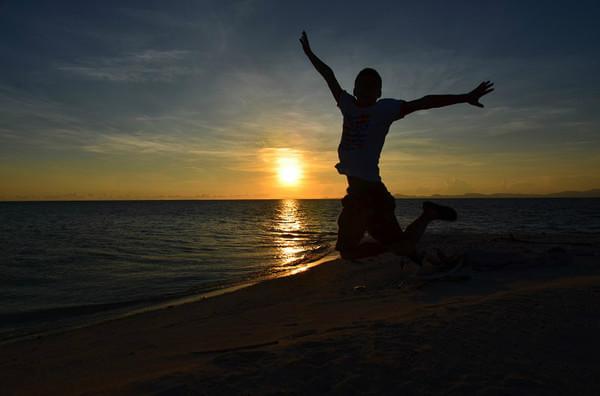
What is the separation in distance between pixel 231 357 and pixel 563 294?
5.92 meters

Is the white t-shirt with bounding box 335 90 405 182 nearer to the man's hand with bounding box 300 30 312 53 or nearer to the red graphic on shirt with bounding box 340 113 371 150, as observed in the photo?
the red graphic on shirt with bounding box 340 113 371 150

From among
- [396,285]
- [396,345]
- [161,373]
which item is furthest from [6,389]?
[396,285]

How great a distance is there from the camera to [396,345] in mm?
4848

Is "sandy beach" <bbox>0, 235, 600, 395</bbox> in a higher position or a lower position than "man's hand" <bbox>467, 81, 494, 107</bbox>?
lower

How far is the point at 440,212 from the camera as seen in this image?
522 centimetres

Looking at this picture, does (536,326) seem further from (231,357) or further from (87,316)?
(87,316)

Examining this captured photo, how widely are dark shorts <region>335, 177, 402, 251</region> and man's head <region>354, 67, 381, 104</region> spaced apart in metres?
0.99

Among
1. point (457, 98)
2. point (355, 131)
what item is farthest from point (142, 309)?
point (457, 98)

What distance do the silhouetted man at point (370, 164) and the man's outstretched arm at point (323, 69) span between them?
0.06 ft

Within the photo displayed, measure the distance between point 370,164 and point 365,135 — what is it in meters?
0.36

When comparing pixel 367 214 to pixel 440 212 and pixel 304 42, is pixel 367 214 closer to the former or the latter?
pixel 440 212

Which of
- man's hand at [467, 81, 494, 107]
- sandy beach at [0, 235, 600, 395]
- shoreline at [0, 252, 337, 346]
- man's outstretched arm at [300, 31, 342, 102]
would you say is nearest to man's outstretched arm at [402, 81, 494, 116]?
man's hand at [467, 81, 494, 107]

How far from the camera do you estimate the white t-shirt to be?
4715 millimetres

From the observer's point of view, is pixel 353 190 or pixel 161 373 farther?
pixel 353 190
